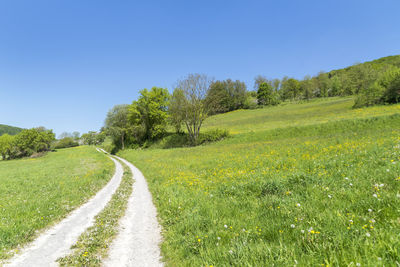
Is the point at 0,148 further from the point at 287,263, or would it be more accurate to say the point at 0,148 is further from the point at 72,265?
the point at 287,263

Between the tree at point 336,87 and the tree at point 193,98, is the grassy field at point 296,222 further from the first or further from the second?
the tree at point 336,87

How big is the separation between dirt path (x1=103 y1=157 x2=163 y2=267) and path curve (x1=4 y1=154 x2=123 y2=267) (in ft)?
5.19

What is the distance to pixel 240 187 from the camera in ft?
26.7

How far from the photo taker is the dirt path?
4.85m

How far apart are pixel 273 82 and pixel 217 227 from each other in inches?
5337

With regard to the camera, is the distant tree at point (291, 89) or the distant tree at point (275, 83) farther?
the distant tree at point (275, 83)

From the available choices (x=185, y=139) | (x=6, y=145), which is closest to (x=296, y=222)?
(x=185, y=139)

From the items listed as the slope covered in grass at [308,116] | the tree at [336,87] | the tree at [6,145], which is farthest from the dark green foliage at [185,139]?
the tree at [336,87]

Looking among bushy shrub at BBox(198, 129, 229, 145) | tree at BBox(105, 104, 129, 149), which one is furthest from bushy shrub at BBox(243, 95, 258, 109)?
tree at BBox(105, 104, 129, 149)

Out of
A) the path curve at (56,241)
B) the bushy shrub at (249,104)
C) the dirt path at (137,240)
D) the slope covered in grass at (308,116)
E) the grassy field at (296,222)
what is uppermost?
the bushy shrub at (249,104)

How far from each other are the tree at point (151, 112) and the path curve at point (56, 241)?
143 ft

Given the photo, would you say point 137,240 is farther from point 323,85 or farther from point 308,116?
point 323,85

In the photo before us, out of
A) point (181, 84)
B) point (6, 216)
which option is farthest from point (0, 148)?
point (6, 216)

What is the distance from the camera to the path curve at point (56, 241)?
503 centimetres
